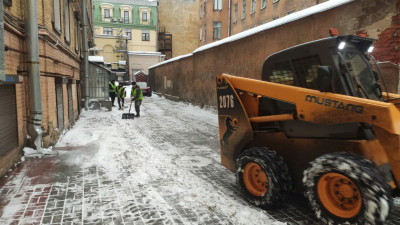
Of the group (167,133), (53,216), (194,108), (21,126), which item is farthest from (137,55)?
(53,216)

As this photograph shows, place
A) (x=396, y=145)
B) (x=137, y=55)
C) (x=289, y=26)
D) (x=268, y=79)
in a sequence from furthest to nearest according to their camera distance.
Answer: (x=137, y=55) < (x=289, y=26) < (x=268, y=79) < (x=396, y=145)

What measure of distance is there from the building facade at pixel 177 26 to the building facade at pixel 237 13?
23.6 feet

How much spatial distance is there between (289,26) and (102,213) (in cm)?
823

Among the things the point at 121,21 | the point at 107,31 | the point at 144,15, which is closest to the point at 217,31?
the point at 144,15

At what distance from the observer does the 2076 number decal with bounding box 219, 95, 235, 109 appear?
4559 mm

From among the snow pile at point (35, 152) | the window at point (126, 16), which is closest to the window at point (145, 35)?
the window at point (126, 16)

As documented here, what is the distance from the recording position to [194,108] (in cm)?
1770

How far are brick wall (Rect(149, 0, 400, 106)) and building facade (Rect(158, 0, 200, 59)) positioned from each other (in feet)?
92.6

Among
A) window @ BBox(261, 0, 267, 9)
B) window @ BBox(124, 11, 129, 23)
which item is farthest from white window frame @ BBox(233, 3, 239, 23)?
window @ BBox(124, 11, 129, 23)

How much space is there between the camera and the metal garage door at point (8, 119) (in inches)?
201

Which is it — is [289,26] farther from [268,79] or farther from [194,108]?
[194,108]

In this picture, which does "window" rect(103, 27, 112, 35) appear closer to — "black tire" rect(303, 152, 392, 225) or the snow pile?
the snow pile

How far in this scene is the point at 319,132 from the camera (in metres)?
3.58

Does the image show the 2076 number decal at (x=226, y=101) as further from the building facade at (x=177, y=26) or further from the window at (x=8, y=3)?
the building facade at (x=177, y=26)
